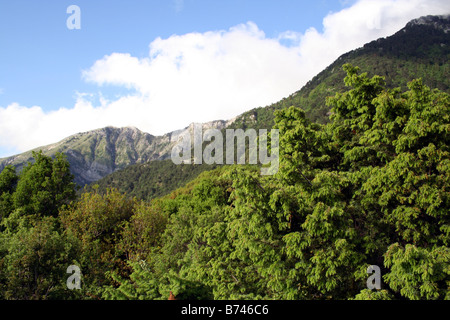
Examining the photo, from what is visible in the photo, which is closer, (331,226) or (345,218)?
(331,226)

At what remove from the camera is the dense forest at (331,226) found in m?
9.84

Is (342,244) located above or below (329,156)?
below

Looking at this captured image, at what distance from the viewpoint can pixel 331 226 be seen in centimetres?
1010

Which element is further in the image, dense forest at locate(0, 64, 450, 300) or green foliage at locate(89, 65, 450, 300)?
dense forest at locate(0, 64, 450, 300)

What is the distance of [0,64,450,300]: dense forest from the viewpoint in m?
9.84

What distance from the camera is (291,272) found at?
34.1ft

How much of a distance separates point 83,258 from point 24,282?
3733 mm

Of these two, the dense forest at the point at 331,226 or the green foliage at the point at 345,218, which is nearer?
the green foliage at the point at 345,218
